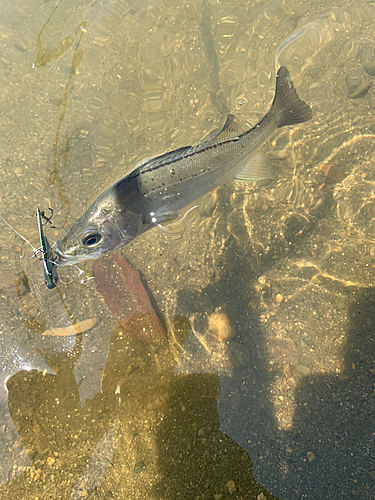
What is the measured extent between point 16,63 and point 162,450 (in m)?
6.55

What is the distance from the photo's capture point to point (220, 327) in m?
3.91

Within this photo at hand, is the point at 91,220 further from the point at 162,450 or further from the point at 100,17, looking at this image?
the point at 100,17

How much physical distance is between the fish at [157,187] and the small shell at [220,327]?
1.51 metres

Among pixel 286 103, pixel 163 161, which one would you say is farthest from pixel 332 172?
pixel 163 161

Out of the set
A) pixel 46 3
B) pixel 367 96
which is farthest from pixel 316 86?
pixel 46 3

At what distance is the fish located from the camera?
3.22 meters

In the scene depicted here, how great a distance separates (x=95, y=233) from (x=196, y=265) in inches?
66.2

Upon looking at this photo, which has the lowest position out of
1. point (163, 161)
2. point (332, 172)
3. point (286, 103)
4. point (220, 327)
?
point (220, 327)

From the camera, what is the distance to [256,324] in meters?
3.94

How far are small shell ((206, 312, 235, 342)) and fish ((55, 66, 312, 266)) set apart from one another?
151cm

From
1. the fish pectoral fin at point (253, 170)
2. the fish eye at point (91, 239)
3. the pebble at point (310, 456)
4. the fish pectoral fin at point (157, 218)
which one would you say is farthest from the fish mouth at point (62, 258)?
the pebble at point (310, 456)

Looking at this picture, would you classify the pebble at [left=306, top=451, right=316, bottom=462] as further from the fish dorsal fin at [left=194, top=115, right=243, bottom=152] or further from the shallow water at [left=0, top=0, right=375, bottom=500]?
the fish dorsal fin at [left=194, top=115, right=243, bottom=152]

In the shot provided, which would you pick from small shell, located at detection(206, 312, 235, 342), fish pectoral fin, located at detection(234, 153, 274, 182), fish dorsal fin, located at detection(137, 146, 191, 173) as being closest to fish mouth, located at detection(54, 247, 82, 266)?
fish dorsal fin, located at detection(137, 146, 191, 173)

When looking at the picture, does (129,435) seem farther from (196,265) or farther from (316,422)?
(196,265)
